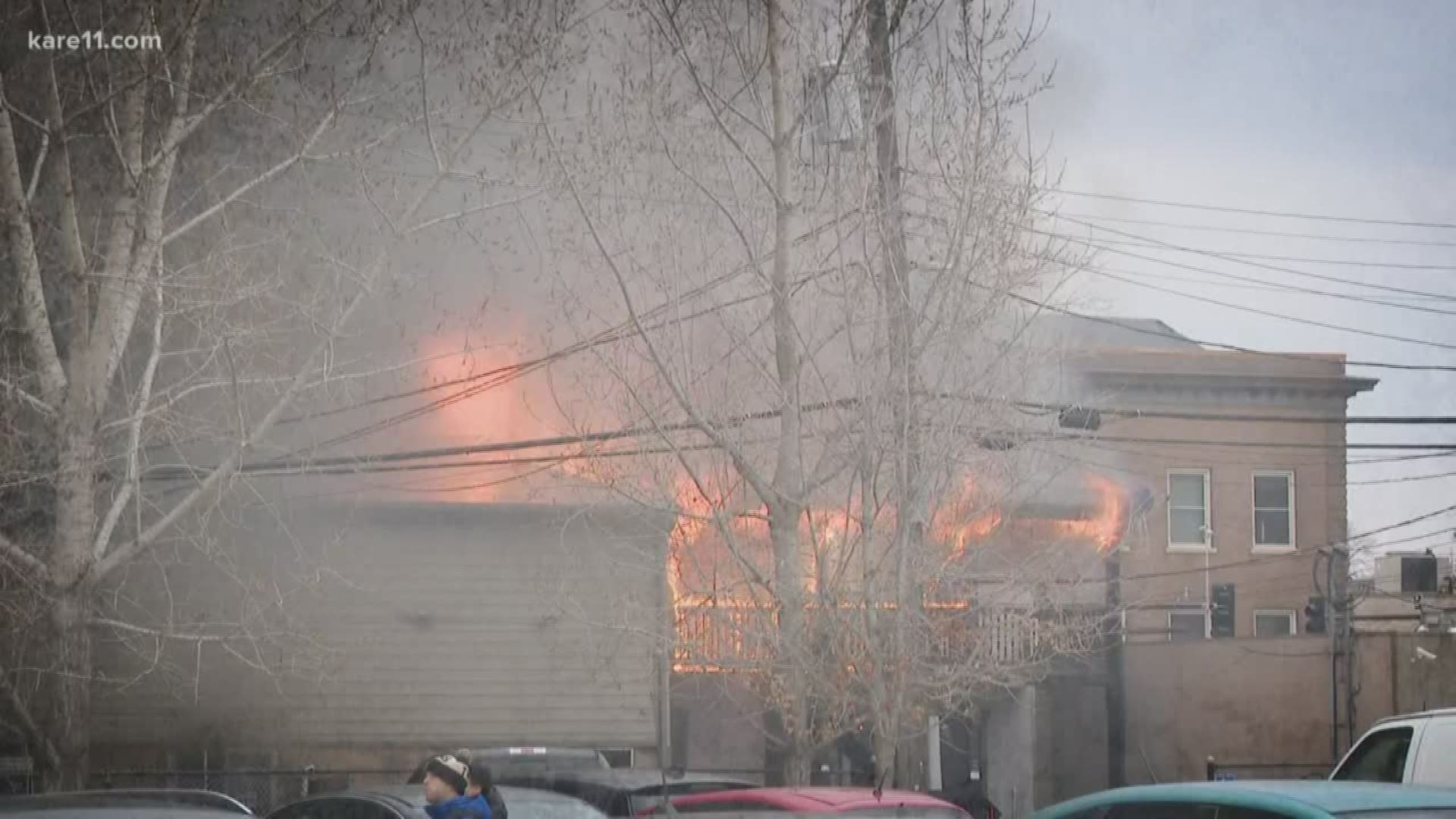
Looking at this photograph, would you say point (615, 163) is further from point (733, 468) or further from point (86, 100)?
point (86, 100)

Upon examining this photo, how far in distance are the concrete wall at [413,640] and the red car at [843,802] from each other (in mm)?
2929

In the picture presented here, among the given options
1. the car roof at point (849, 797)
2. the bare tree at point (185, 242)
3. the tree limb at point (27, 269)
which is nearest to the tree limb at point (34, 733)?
the bare tree at point (185, 242)

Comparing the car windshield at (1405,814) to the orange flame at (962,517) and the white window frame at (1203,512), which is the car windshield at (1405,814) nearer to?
the orange flame at (962,517)

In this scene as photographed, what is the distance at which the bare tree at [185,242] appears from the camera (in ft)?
25.6

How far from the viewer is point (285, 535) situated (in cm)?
913

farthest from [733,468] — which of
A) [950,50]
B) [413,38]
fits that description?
[413,38]

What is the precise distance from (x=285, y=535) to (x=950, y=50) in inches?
178

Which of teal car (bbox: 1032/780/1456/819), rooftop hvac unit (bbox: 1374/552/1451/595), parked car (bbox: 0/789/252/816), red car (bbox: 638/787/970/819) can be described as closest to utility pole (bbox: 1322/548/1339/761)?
rooftop hvac unit (bbox: 1374/552/1451/595)

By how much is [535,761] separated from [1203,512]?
6664mm

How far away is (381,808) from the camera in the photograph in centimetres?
595

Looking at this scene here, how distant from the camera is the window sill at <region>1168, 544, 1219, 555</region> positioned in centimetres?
1288

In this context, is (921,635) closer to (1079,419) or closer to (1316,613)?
(1079,419)

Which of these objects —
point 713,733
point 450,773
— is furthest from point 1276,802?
point 713,733

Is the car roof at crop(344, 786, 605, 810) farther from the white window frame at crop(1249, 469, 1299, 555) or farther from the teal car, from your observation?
the white window frame at crop(1249, 469, 1299, 555)
